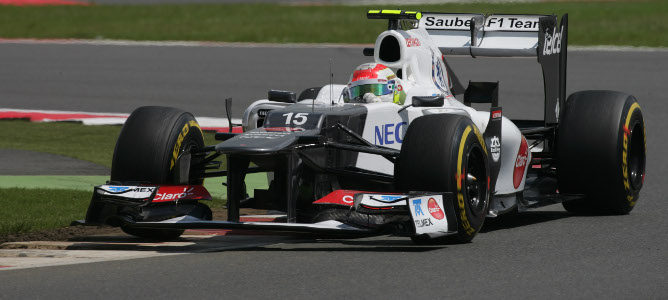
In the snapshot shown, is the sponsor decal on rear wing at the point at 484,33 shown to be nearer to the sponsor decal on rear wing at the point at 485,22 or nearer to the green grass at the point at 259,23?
the sponsor decal on rear wing at the point at 485,22

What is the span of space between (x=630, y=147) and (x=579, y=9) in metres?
24.6

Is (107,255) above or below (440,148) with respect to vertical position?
below

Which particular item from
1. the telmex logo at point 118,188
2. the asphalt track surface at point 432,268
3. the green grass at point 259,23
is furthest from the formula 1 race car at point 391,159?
the green grass at point 259,23

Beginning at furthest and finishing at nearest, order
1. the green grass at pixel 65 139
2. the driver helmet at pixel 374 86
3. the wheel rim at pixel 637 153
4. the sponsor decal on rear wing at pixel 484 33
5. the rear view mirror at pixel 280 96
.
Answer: the green grass at pixel 65 139 → the sponsor decal on rear wing at pixel 484 33 → the wheel rim at pixel 637 153 → the rear view mirror at pixel 280 96 → the driver helmet at pixel 374 86

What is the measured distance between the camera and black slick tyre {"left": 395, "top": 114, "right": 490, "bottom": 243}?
850 cm

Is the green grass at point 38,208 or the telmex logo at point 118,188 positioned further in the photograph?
the green grass at point 38,208

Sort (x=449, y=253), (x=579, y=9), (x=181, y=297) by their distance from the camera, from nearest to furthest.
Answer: (x=181, y=297) → (x=449, y=253) → (x=579, y=9)

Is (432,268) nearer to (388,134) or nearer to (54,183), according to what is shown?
(388,134)

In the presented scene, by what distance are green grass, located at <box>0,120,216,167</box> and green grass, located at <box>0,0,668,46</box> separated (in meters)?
13.3

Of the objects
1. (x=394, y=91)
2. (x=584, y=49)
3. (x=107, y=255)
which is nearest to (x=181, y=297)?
(x=107, y=255)

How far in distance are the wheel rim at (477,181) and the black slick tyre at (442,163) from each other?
15 centimetres

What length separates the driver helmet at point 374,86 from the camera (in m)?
9.84

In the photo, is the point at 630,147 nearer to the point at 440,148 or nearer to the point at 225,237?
the point at 440,148

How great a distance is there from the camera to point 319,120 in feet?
29.6
